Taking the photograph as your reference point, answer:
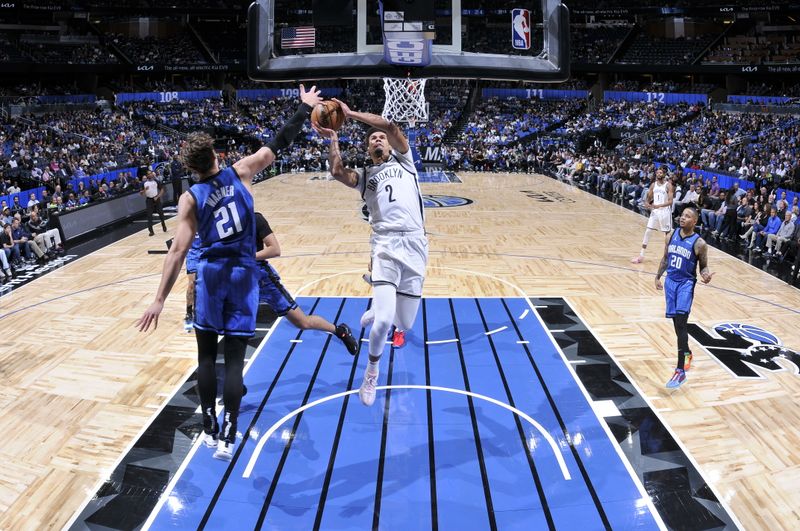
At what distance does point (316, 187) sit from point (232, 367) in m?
18.1

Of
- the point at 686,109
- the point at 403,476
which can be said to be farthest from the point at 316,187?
the point at 686,109

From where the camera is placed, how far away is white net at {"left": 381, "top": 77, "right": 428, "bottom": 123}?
14.1 meters

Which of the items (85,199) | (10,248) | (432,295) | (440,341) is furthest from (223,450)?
(85,199)

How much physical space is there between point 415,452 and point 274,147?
2223 mm

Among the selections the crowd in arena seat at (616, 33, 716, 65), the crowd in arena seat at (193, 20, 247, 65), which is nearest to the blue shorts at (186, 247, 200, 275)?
the crowd in arena seat at (193, 20, 247, 65)

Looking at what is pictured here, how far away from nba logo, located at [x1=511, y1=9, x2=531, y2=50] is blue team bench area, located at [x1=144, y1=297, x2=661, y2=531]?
3.99 metres

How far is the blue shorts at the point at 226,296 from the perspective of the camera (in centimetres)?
359

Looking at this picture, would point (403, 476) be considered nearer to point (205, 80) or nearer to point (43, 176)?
point (43, 176)

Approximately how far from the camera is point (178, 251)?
11.2ft

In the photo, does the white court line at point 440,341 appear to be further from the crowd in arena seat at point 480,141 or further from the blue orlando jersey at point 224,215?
the crowd in arena seat at point 480,141

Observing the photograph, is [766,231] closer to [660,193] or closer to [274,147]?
[660,193]

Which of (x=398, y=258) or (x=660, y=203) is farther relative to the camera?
(x=660, y=203)

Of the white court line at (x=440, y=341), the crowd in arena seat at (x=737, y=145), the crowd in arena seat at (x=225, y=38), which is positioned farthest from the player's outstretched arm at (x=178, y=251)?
the crowd in arena seat at (x=225, y=38)

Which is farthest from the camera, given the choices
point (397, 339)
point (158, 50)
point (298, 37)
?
point (158, 50)
